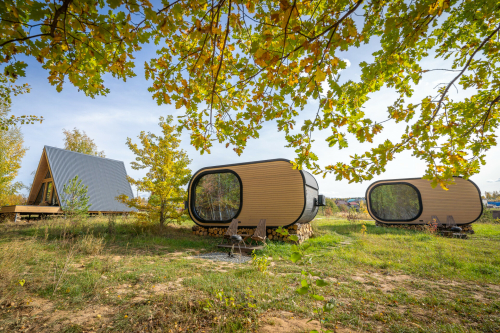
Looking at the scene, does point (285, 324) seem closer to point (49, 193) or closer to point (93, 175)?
point (49, 193)

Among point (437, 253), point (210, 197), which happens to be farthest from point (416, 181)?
point (210, 197)

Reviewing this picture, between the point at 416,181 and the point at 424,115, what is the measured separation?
471 inches

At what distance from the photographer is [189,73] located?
7.69 feet

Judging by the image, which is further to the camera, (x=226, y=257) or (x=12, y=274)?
(x=226, y=257)

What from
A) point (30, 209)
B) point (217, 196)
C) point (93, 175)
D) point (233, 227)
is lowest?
point (233, 227)

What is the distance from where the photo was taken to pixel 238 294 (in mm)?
2986

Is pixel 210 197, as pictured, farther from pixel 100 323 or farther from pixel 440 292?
pixel 440 292

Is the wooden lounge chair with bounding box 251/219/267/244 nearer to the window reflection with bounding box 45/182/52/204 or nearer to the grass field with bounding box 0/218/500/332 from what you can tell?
the grass field with bounding box 0/218/500/332

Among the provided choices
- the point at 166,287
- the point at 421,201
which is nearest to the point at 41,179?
the point at 166,287

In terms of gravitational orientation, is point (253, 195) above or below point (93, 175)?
below

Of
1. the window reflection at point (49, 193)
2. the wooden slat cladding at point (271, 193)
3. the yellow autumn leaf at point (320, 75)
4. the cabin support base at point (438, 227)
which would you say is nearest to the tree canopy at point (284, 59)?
the yellow autumn leaf at point (320, 75)

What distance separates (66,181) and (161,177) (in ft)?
32.5

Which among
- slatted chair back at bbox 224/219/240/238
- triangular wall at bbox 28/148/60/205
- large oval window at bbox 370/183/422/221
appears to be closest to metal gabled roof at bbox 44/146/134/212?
triangular wall at bbox 28/148/60/205

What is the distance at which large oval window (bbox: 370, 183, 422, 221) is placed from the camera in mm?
12008
